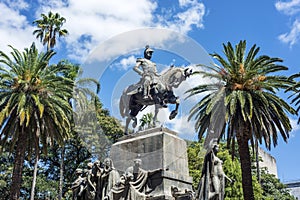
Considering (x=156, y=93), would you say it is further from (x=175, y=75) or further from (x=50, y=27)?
(x=50, y=27)

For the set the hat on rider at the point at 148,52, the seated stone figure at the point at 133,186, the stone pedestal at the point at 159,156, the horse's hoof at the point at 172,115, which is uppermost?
the hat on rider at the point at 148,52

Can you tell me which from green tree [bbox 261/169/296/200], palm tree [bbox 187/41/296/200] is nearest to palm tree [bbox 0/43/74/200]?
palm tree [bbox 187/41/296/200]

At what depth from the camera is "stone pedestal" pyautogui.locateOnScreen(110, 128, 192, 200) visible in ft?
37.6

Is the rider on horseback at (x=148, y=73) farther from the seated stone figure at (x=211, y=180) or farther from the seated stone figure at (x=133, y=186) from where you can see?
the seated stone figure at (x=211, y=180)

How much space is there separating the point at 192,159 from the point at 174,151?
21060 mm

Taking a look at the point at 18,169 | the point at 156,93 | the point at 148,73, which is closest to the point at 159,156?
the point at 156,93

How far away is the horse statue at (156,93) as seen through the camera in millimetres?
13234

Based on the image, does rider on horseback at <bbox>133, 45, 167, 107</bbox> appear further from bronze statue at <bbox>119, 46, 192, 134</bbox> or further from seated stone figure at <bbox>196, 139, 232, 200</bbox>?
seated stone figure at <bbox>196, 139, 232, 200</bbox>

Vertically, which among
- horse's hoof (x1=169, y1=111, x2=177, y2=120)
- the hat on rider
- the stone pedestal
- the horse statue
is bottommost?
the stone pedestal

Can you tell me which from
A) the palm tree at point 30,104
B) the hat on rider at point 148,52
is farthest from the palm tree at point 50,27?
the hat on rider at point 148,52

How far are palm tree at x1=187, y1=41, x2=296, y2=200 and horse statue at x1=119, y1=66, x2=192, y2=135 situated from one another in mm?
7089

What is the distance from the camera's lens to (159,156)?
11891mm

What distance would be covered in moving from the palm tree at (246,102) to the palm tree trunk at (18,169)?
33.8 ft

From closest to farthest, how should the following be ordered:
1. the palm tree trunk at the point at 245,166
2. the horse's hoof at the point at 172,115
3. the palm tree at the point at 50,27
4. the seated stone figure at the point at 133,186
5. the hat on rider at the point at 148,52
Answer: the seated stone figure at the point at 133,186, the horse's hoof at the point at 172,115, the hat on rider at the point at 148,52, the palm tree trunk at the point at 245,166, the palm tree at the point at 50,27
